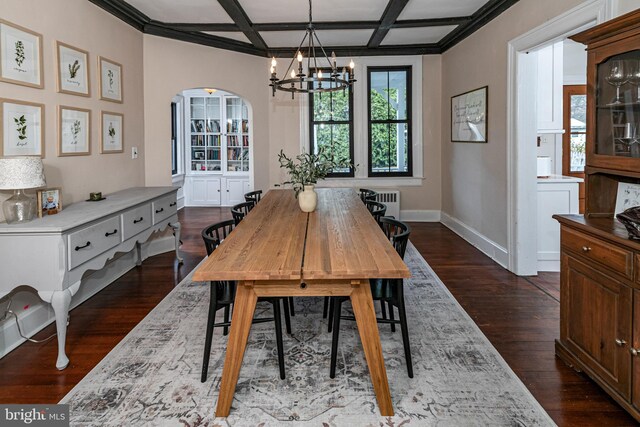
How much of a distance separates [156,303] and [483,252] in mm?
3762

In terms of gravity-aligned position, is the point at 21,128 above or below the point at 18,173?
above

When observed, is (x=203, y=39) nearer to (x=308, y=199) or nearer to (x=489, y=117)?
(x=308, y=199)

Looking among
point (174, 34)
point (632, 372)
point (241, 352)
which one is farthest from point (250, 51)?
point (632, 372)

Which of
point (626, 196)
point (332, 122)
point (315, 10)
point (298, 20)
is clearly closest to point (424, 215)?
point (332, 122)

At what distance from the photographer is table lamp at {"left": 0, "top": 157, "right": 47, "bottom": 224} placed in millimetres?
2863

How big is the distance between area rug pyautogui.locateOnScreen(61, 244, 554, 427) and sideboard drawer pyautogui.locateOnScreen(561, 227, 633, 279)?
31.1 inches

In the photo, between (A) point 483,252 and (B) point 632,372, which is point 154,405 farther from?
(A) point 483,252

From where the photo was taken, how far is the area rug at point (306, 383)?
2299 millimetres

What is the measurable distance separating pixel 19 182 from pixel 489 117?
15.2 feet

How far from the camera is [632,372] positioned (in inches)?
85.2

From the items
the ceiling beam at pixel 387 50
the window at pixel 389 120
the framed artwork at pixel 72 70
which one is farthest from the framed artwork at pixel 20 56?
the window at pixel 389 120

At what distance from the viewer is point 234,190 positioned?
10.3m

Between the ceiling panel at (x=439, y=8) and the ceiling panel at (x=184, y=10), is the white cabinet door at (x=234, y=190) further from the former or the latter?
the ceiling panel at (x=439, y=8)

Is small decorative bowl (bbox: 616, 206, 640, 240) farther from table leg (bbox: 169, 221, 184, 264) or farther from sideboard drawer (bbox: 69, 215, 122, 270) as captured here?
table leg (bbox: 169, 221, 184, 264)
